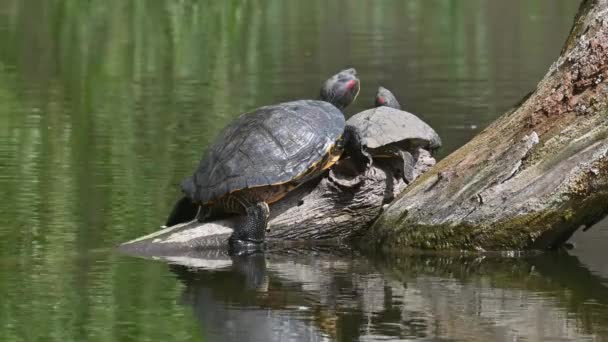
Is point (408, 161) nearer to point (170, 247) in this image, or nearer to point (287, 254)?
point (287, 254)

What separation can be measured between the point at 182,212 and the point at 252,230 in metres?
0.61

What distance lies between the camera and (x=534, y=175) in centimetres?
722

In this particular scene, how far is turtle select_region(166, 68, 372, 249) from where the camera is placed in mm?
7590

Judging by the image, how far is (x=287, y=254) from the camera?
7.75m

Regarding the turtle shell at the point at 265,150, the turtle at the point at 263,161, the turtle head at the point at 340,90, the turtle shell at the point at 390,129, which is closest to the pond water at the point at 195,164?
the turtle at the point at 263,161

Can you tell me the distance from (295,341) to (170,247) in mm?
2079

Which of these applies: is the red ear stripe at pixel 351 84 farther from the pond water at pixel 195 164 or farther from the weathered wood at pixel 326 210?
the pond water at pixel 195 164

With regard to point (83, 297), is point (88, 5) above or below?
above

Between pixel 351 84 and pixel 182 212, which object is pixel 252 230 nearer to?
pixel 182 212

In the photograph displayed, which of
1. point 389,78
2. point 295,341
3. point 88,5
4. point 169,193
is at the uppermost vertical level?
point 88,5

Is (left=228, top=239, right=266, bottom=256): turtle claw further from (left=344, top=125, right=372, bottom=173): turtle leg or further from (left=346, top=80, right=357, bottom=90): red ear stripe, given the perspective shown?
(left=346, top=80, right=357, bottom=90): red ear stripe

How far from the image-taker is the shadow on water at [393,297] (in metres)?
5.92

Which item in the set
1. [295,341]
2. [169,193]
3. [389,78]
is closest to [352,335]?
[295,341]

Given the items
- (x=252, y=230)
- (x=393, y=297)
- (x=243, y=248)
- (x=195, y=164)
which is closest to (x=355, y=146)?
(x=252, y=230)
